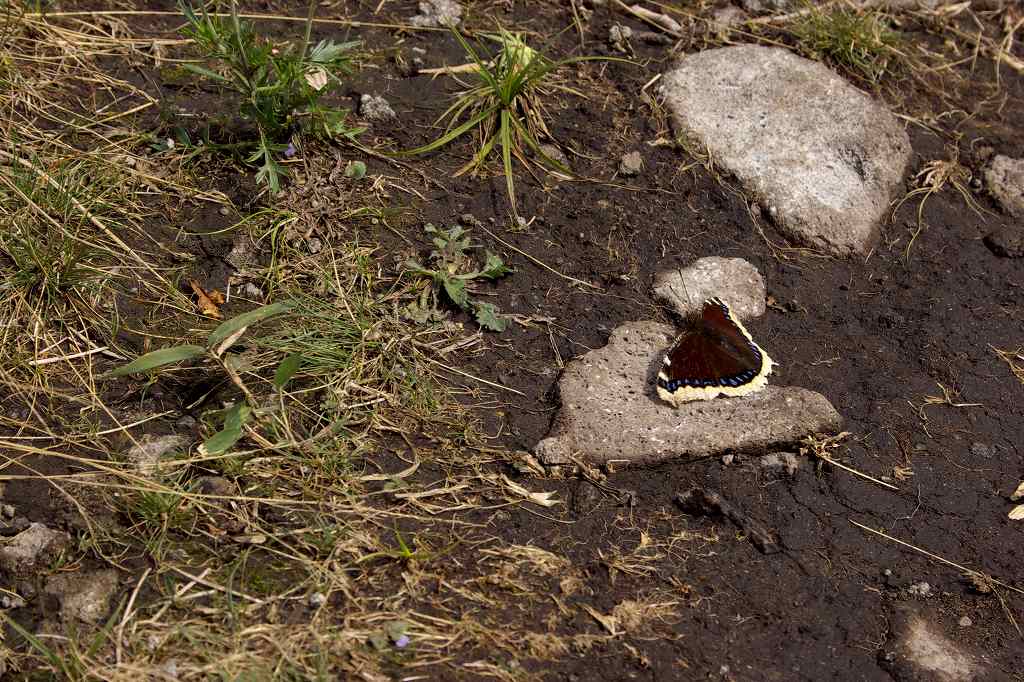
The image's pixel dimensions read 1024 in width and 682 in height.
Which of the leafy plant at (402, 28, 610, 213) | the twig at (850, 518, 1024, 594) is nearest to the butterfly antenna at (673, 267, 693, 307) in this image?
the leafy plant at (402, 28, 610, 213)

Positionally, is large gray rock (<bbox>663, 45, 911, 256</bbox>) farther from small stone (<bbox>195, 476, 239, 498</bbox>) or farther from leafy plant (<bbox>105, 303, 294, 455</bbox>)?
small stone (<bbox>195, 476, 239, 498</bbox>)

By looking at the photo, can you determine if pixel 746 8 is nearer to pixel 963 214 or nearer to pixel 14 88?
pixel 963 214

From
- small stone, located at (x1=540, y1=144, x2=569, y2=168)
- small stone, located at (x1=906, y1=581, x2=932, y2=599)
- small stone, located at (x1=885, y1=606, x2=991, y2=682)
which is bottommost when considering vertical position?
small stone, located at (x1=885, y1=606, x2=991, y2=682)

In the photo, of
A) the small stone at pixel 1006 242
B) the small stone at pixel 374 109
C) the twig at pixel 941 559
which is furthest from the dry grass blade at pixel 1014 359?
the small stone at pixel 374 109

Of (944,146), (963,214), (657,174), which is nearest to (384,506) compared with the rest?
(657,174)

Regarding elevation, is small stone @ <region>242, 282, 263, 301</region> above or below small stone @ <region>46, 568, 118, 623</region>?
above

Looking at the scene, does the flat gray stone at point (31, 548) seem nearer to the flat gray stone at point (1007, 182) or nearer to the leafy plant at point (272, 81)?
the leafy plant at point (272, 81)

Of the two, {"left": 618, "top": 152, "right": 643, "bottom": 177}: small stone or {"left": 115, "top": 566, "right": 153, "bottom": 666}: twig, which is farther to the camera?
{"left": 618, "top": 152, "right": 643, "bottom": 177}: small stone

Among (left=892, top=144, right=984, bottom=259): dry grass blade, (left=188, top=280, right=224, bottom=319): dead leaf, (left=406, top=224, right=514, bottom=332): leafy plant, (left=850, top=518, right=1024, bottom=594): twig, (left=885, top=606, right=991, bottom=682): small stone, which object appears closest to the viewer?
(left=885, top=606, right=991, bottom=682): small stone
